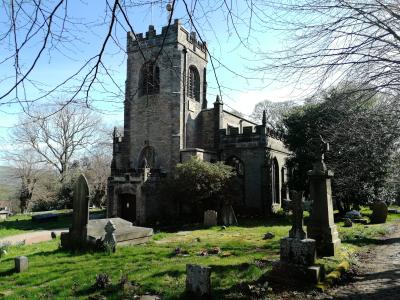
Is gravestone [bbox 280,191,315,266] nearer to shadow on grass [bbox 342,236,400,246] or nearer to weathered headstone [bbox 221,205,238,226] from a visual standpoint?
shadow on grass [bbox 342,236,400,246]

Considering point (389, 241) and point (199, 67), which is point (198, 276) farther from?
point (199, 67)

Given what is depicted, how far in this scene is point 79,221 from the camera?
11.9m

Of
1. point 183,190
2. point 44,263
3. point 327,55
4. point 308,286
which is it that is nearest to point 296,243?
point 308,286

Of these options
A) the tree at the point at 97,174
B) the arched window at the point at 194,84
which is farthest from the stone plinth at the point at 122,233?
the tree at the point at 97,174

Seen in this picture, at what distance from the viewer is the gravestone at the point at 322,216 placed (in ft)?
29.0

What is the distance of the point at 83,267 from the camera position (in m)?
8.88

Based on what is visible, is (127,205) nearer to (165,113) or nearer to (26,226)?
(26,226)

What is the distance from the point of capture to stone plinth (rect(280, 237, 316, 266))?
7176 millimetres

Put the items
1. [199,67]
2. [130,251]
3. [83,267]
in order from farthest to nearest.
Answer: [199,67] < [130,251] < [83,267]

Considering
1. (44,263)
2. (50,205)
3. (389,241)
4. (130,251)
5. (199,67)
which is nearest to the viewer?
(44,263)

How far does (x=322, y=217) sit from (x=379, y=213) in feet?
35.3

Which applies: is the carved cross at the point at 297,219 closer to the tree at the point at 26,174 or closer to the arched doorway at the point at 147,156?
the arched doorway at the point at 147,156

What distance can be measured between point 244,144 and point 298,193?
18.6 meters

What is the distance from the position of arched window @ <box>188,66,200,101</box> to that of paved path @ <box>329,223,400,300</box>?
1952 cm
